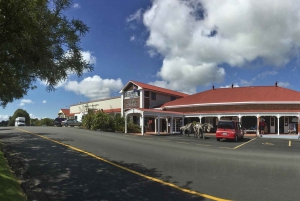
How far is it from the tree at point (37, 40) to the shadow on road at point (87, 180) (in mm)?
2695

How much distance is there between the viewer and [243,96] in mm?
36188

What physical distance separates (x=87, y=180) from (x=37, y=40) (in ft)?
13.7

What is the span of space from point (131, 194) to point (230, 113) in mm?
28572

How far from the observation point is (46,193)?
21.7 feet

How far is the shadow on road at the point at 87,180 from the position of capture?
643 cm

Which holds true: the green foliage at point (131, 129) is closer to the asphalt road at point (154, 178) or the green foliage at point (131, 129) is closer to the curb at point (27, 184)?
the asphalt road at point (154, 178)

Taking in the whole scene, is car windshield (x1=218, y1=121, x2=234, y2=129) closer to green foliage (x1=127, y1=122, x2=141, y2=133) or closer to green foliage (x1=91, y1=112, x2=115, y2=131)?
green foliage (x1=127, y1=122, x2=141, y2=133)

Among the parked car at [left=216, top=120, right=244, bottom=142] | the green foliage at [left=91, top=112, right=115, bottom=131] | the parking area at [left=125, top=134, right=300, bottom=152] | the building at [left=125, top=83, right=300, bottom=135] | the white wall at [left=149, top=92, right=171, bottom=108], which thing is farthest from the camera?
the white wall at [left=149, top=92, right=171, bottom=108]

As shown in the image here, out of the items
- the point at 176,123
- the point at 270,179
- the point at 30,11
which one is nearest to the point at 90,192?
the point at 30,11

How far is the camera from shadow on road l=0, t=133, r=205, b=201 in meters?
6.43

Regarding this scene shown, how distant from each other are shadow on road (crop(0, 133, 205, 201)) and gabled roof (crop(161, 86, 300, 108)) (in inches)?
1085

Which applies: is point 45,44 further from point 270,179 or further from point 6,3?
point 270,179

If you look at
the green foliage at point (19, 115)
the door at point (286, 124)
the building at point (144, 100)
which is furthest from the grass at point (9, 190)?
the green foliage at point (19, 115)

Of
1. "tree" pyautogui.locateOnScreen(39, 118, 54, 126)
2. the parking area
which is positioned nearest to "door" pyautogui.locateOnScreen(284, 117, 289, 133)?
the parking area
